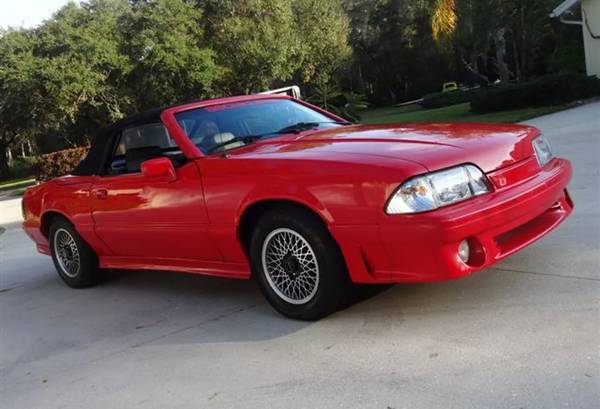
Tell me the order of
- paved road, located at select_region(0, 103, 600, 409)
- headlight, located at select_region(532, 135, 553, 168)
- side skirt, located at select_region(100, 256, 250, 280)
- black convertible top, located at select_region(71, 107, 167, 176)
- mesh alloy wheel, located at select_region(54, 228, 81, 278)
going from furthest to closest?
mesh alloy wheel, located at select_region(54, 228, 81, 278), black convertible top, located at select_region(71, 107, 167, 176), side skirt, located at select_region(100, 256, 250, 280), headlight, located at select_region(532, 135, 553, 168), paved road, located at select_region(0, 103, 600, 409)

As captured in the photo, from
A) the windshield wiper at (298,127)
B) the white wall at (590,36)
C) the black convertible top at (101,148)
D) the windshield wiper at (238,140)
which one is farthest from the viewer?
the white wall at (590,36)

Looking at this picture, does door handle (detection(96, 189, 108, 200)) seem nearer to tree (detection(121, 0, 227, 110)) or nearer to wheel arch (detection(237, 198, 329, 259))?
wheel arch (detection(237, 198, 329, 259))

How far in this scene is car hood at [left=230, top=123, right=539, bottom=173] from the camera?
12.7 ft

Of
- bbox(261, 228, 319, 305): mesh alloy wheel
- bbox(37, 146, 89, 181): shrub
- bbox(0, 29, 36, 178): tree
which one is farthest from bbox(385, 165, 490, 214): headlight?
bbox(0, 29, 36, 178): tree

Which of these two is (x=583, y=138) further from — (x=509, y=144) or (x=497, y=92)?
(x=497, y=92)

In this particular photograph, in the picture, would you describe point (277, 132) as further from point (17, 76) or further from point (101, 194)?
point (17, 76)

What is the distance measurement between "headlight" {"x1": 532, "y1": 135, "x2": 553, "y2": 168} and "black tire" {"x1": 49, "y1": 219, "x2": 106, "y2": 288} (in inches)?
152

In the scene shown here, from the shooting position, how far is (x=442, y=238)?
3572mm

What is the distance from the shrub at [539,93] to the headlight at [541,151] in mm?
16468

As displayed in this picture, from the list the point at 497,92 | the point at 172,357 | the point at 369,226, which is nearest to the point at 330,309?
the point at 369,226

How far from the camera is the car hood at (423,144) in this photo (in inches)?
153

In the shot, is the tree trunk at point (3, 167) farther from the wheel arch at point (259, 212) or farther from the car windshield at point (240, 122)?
the wheel arch at point (259, 212)

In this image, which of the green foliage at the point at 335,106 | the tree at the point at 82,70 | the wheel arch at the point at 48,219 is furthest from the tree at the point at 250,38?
the wheel arch at the point at 48,219

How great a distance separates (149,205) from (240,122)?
925 millimetres
